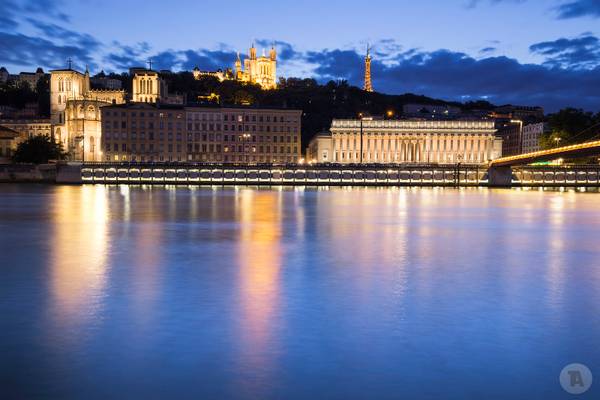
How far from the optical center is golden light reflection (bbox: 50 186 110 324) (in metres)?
10.2

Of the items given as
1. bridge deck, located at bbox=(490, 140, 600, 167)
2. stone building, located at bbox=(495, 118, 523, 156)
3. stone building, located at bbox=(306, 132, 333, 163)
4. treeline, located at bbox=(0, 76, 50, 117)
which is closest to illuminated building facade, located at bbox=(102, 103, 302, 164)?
stone building, located at bbox=(306, 132, 333, 163)

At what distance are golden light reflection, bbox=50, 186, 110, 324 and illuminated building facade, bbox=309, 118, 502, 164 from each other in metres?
117

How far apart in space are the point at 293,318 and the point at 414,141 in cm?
14018

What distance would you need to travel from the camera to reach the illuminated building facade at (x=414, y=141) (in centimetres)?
14288

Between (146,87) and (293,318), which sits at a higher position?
(146,87)

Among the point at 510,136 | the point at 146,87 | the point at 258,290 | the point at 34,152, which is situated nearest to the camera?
the point at 258,290

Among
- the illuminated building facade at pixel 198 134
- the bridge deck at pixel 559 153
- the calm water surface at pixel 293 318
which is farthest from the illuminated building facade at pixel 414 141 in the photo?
the calm water surface at pixel 293 318

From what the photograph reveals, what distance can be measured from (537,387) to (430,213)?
27.9 metres

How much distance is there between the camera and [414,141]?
146500 millimetres

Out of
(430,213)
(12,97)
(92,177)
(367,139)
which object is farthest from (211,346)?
(12,97)

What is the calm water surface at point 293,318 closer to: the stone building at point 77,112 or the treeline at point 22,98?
the stone building at point 77,112

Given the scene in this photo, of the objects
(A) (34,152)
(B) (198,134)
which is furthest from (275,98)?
(A) (34,152)

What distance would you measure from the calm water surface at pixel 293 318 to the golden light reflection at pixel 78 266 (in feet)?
0.21

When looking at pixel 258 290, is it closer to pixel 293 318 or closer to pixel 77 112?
pixel 293 318
